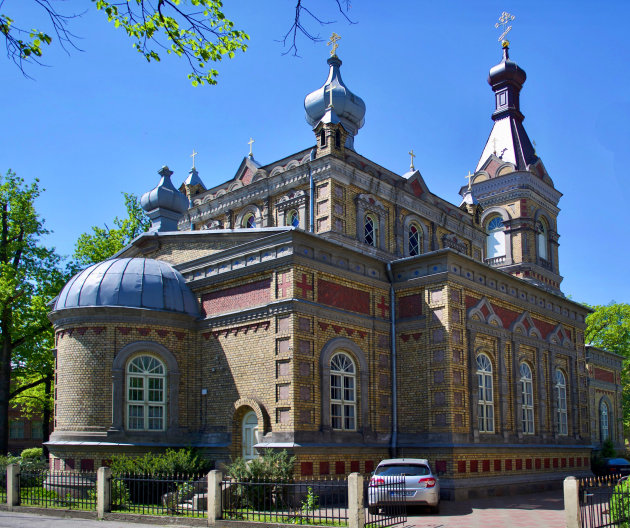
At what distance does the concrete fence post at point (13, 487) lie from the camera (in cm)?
1683

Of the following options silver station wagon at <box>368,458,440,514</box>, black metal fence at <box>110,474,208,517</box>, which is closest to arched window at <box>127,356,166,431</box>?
black metal fence at <box>110,474,208,517</box>

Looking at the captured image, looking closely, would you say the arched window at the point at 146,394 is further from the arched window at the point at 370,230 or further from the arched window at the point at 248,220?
the arched window at the point at 248,220

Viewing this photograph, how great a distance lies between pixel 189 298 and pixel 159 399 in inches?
118

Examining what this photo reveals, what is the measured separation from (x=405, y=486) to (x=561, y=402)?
12.9 m

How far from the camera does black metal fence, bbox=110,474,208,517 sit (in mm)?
15258

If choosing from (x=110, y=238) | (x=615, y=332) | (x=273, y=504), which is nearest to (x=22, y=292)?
(x=110, y=238)

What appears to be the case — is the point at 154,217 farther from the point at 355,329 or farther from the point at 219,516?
the point at 219,516

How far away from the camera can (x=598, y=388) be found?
3641cm

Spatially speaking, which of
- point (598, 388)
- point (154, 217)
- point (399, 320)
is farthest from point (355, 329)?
A: point (598, 388)

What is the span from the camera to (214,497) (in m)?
13.9

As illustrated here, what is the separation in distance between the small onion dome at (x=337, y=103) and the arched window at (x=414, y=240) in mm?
4530

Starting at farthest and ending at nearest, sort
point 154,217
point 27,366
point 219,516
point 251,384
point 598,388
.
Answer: point 598,388, point 27,366, point 154,217, point 251,384, point 219,516

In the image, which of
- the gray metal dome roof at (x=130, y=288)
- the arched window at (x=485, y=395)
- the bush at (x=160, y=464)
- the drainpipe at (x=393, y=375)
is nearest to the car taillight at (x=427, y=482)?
the drainpipe at (x=393, y=375)

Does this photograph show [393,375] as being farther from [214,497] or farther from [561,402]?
[561,402]
